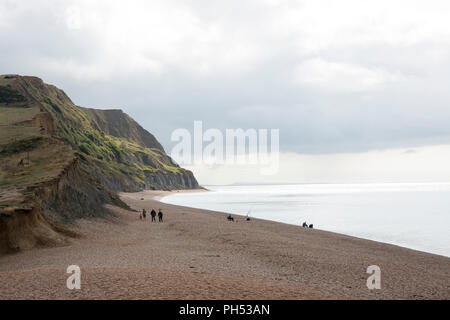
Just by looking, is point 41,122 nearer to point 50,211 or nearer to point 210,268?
point 50,211

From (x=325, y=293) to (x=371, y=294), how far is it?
2636mm

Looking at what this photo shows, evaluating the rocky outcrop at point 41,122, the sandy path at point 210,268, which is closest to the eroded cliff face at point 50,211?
the sandy path at point 210,268

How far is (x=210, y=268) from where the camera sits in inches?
722

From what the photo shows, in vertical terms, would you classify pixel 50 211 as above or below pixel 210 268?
above

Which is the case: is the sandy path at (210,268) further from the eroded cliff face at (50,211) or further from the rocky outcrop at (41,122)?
the rocky outcrop at (41,122)

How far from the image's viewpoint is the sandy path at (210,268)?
13.0m

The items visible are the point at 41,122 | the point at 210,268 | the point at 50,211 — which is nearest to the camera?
the point at 210,268

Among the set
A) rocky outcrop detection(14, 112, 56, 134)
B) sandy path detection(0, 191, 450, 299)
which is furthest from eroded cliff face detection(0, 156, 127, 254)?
rocky outcrop detection(14, 112, 56, 134)

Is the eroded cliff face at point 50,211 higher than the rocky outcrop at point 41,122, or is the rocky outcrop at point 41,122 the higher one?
the rocky outcrop at point 41,122

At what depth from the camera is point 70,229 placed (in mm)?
29125

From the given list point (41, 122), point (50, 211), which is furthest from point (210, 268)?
point (41, 122)

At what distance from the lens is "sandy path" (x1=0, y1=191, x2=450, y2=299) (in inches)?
513

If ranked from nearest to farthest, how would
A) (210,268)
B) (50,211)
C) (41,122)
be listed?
(210,268)
(50,211)
(41,122)
